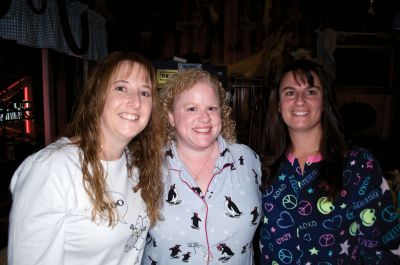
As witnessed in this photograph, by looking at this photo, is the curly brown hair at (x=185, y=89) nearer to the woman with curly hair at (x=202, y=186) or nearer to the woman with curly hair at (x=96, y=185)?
the woman with curly hair at (x=202, y=186)

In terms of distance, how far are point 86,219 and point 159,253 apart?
54cm

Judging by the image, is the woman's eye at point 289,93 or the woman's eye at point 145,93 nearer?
the woman's eye at point 145,93

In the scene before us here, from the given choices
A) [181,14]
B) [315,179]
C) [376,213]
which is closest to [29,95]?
[181,14]

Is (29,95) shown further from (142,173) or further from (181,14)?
(142,173)

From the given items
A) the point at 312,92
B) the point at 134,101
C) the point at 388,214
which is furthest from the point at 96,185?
the point at 388,214

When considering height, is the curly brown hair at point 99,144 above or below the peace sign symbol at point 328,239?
above

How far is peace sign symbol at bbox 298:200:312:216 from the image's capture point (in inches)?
62.7

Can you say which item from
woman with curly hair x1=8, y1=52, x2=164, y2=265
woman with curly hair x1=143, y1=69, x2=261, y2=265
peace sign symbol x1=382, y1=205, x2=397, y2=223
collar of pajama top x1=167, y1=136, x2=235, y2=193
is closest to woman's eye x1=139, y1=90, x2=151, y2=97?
woman with curly hair x1=8, y1=52, x2=164, y2=265

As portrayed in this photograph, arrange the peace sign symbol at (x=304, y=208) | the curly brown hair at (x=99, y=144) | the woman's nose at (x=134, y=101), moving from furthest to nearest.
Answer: the peace sign symbol at (x=304, y=208)
the woman's nose at (x=134, y=101)
the curly brown hair at (x=99, y=144)

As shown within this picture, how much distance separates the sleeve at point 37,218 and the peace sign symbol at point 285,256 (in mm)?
1119

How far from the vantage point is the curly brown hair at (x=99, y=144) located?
1.33 meters

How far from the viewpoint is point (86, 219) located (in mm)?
1290

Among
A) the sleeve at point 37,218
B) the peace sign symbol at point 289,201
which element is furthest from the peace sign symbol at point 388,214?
the sleeve at point 37,218

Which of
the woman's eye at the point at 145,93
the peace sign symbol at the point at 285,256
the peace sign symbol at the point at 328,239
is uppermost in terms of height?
the woman's eye at the point at 145,93
